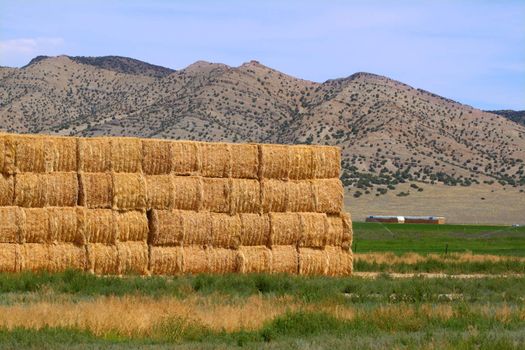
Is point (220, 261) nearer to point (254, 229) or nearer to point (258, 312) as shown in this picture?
point (254, 229)

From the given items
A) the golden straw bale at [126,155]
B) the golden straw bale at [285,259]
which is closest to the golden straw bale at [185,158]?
the golden straw bale at [126,155]

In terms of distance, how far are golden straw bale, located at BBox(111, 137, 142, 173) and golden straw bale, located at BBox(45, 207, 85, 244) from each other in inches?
71.7

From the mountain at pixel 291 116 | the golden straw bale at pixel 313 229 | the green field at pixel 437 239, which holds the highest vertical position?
the mountain at pixel 291 116

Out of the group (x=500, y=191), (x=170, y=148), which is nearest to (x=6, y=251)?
(x=170, y=148)

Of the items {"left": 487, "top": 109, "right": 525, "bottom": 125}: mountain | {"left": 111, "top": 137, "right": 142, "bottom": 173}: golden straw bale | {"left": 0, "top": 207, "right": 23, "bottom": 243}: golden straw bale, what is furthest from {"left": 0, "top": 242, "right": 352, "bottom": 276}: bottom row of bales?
{"left": 487, "top": 109, "right": 525, "bottom": 125}: mountain

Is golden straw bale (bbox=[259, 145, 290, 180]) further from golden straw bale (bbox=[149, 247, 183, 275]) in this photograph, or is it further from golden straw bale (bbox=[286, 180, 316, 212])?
golden straw bale (bbox=[149, 247, 183, 275])

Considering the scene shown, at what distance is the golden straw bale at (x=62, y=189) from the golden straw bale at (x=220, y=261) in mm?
4365

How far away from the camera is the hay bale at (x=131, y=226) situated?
29.9m

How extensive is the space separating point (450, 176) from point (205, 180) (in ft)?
232

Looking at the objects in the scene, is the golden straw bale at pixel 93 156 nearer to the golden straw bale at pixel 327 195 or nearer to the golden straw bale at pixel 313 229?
the golden straw bale at pixel 313 229

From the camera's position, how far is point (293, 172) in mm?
32531

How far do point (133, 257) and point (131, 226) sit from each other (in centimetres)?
87

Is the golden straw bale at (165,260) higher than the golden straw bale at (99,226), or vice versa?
the golden straw bale at (99,226)

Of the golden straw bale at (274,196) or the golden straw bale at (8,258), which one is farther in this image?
the golden straw bale at (274,196)
